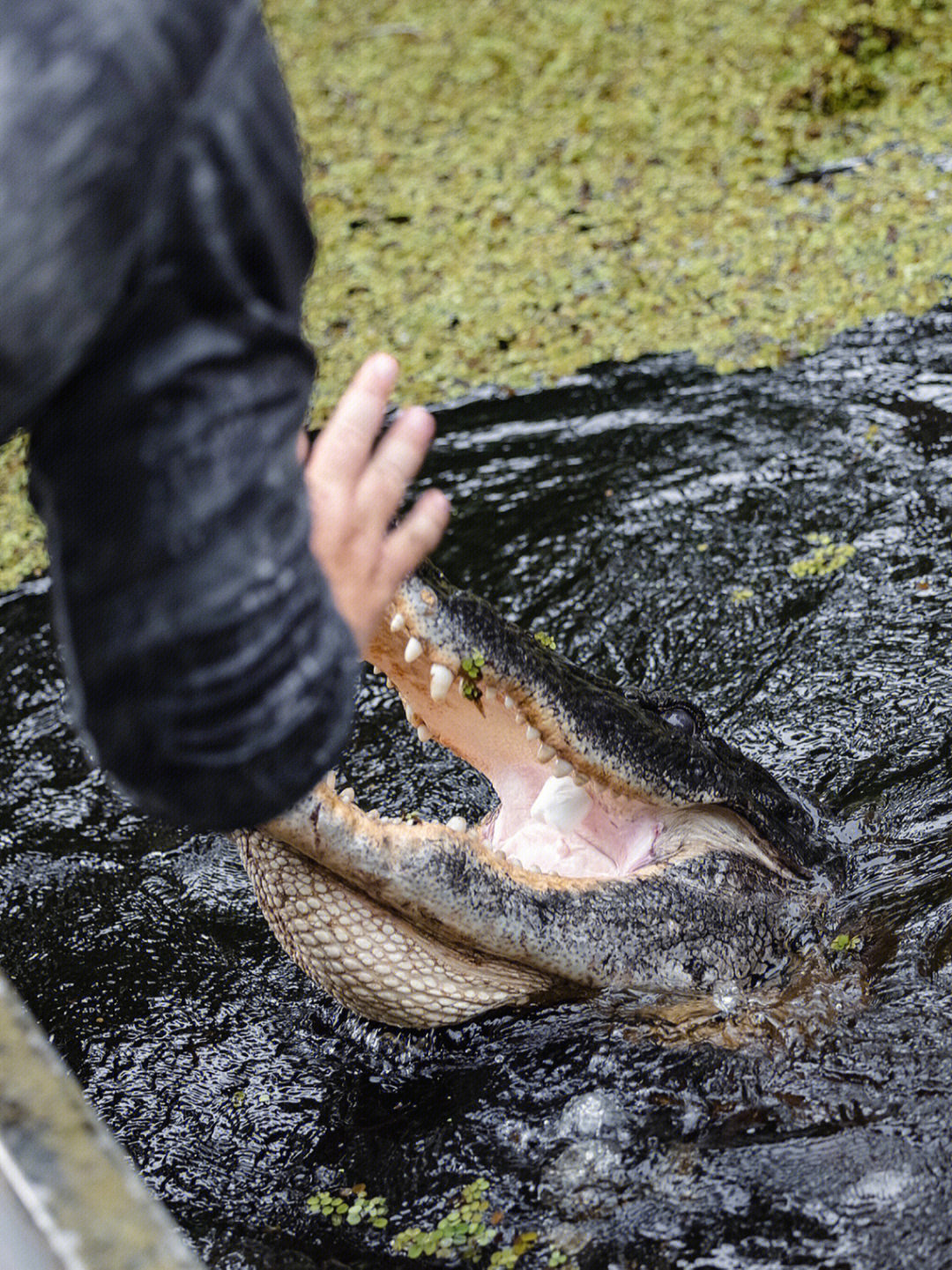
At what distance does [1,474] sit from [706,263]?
3253 millimetres

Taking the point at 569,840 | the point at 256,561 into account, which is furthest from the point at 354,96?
the point at 256,561

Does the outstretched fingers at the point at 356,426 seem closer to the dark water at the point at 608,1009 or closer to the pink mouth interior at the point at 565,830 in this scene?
the pink mouth interior at the point at 565,830

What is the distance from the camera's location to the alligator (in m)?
2.30

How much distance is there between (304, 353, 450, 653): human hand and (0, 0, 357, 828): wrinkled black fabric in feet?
0.38

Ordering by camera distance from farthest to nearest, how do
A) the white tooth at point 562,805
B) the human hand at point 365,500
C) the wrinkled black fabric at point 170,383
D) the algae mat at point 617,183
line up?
the algae mat at point 617,183, the white tooth at point 562,805, the human hand at point 365,500, the wrinkled black fabric at point 170,383

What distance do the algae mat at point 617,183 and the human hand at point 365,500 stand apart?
4257 millimetres

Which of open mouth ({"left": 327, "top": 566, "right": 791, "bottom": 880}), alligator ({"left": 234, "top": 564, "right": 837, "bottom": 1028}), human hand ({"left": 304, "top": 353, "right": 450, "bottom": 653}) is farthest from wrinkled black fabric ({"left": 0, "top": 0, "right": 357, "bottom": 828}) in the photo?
open mouth ({"left": 327, "top": 566, "right": 791, "bottom": 880})

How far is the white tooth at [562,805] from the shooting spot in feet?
9.11

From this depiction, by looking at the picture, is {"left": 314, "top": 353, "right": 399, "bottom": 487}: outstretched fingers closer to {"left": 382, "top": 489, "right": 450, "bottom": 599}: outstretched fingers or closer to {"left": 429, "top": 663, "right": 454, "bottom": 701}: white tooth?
{"left": 382, "top": 489, "right": 450, "bottom": 599}: outstretched fingers

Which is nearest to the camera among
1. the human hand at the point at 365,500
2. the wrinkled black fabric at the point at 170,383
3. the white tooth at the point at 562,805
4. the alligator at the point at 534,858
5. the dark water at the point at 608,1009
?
the wrinkled black fabric at the point at 170,383

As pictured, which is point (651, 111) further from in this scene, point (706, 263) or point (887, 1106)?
point (887, 1106)

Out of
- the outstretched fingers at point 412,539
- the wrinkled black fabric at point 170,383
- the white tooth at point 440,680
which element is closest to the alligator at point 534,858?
the white tooth at point 440,680

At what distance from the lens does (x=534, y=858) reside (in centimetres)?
281

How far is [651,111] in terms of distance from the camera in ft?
24.7
